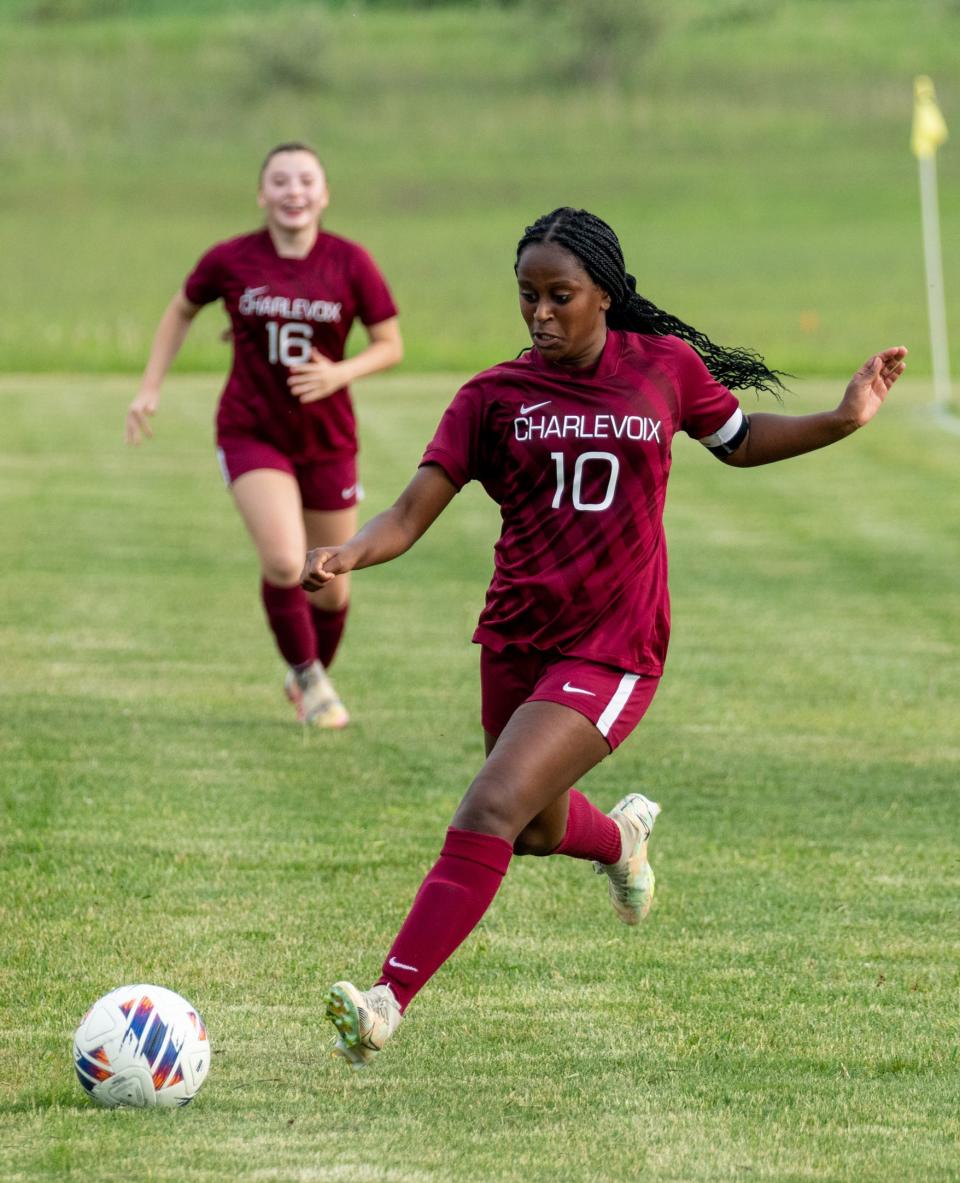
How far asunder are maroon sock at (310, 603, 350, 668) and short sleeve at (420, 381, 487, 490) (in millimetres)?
4622

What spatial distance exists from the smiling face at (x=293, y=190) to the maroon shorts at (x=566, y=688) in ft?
13.3

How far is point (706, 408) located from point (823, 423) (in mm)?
309

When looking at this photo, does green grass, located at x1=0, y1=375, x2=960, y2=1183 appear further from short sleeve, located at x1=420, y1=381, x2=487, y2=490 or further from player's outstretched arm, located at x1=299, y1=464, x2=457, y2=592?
short sleeve, located at x1=420, y1=381, x2=487, y2=490

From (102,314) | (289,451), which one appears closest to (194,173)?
(102,314)

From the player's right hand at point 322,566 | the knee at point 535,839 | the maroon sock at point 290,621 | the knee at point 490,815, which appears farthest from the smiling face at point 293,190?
the knee at point 490,815

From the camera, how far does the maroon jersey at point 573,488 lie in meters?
5.35

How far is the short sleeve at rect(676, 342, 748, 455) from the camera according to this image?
5.57 meters

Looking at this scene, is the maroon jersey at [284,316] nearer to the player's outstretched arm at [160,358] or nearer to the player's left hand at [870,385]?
the player's outstretched arm at [160,358]

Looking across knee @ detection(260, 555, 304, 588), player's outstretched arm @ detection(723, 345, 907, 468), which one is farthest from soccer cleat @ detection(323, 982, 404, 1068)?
knee @ detection(260, 555, 304, 588)

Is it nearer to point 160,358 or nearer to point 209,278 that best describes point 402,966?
point 209,278

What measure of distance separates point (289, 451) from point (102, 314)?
40.2 metres

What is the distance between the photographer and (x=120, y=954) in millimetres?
6129

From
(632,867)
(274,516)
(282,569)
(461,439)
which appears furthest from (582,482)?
(282,569)

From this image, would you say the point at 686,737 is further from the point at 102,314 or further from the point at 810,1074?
the point at 102,314
